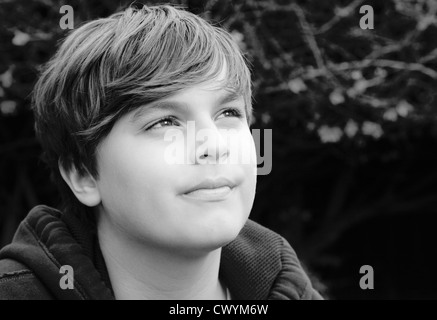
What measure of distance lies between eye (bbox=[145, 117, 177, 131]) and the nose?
0.17ft

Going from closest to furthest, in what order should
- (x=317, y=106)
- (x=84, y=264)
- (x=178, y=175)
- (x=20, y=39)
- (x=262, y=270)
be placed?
(x=178, y=175) < (x=84, y=264) < (x=262, y=270) < (x=20, y=39) < (x=317, y=106)

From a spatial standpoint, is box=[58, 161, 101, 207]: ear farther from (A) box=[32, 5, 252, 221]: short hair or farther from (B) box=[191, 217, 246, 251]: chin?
(B) box=[191, 217, 246, 251]: chin

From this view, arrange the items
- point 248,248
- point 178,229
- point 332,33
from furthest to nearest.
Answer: point 332,33 → point 248,248 → point 178,229

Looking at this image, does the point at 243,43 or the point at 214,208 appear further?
the point at 243,43

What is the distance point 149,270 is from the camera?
1.63m

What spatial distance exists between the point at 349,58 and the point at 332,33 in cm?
13

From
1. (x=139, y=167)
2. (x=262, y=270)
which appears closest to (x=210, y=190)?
(x=139, y=167)

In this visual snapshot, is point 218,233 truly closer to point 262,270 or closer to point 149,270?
point 149,270

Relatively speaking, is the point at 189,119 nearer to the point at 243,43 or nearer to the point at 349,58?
the point at 243,43

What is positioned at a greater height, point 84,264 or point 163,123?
point 163,123

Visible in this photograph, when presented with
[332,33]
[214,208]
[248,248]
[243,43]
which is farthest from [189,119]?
[332,33]

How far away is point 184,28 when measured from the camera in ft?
5.36

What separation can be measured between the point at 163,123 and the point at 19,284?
49 cm

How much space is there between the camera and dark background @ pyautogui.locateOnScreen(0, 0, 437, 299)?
264 cm
